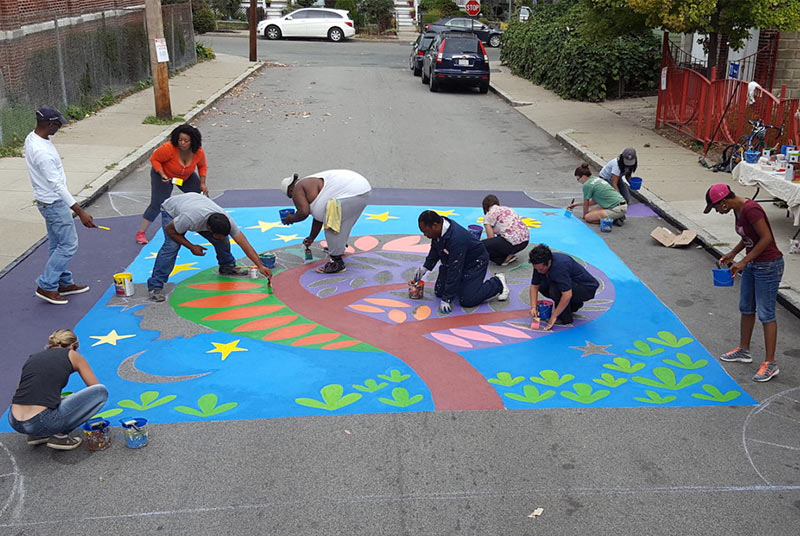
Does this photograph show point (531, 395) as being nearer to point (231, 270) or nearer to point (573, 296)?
point (573, 296)

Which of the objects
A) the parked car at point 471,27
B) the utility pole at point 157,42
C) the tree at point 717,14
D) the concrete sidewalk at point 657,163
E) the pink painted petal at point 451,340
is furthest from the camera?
the parked car at point 471,27

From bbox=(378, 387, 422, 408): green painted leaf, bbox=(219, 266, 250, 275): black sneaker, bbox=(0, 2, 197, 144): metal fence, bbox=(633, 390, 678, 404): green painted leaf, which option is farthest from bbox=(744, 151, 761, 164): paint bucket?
bbox=(0, 2, 197, 144): metal fence

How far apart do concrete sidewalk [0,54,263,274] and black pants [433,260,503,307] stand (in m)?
5.31

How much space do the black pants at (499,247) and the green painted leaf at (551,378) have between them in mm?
2798

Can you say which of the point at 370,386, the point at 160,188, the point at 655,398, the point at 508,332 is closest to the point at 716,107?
the point at 508,332

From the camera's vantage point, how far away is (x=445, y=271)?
823 centimetres

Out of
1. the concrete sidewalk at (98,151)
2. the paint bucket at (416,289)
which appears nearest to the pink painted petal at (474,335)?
the paint bucket at (416,289)

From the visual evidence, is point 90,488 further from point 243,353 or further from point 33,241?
point 33,241

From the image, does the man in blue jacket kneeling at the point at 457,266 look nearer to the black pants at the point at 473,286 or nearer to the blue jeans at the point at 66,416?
the black pants at the point at 473,286

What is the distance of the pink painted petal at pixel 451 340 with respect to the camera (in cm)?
754

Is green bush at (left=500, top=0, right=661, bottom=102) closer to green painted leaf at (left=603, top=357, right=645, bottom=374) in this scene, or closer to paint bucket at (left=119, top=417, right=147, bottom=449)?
green painted leaf at (left=603, top=357, right=645, bottom=374)

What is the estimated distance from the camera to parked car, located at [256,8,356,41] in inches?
1650

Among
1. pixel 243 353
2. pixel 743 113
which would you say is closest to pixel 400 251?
pixel 243 353

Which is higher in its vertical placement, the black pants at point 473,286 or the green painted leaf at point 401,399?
the black pants at point 473,286
